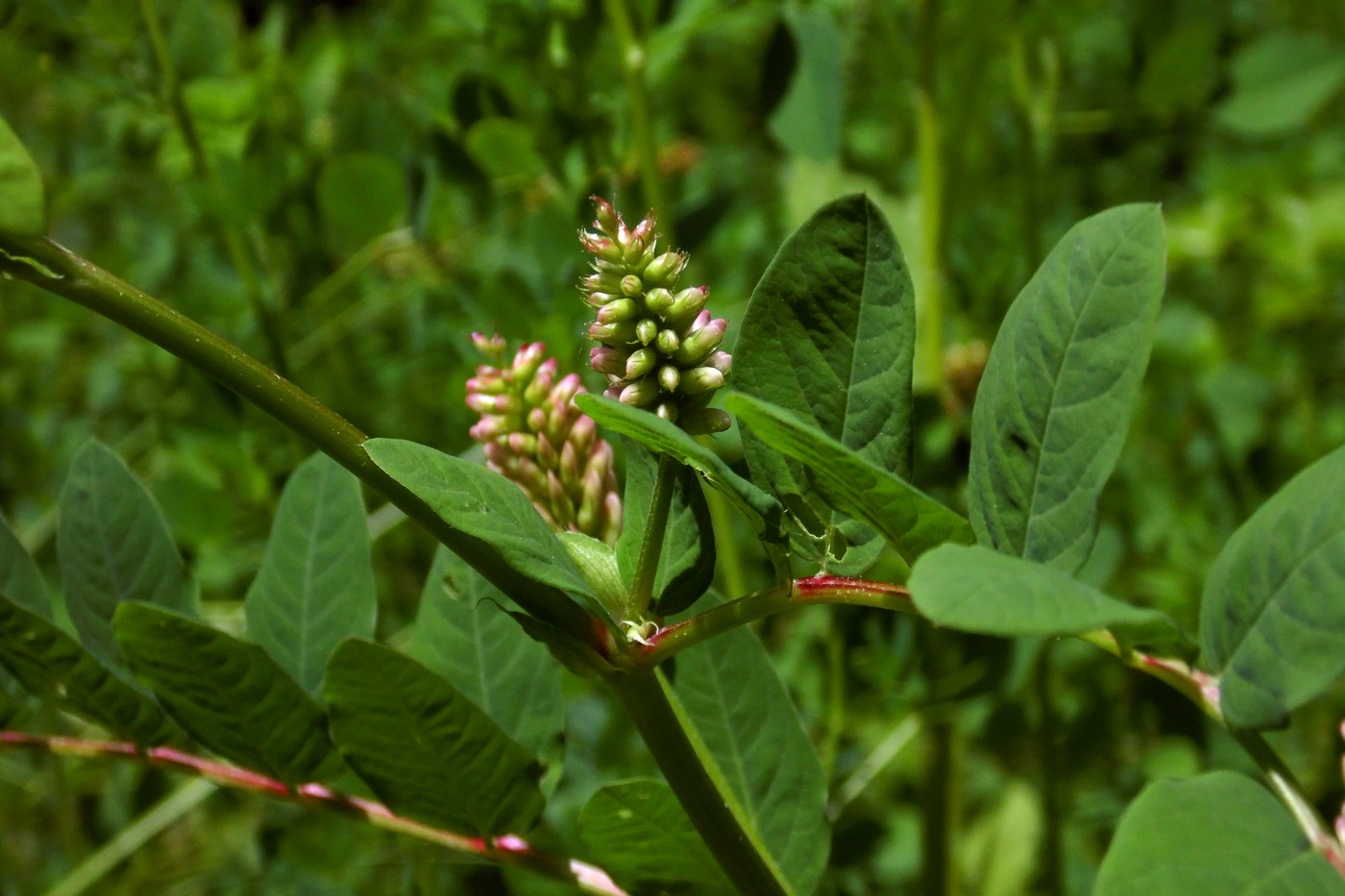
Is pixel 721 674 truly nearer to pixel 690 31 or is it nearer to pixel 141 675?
pixel 141 675

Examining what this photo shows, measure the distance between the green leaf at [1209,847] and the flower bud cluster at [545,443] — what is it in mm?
278

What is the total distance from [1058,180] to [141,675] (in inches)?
55.2

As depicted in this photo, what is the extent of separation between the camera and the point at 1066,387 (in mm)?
422

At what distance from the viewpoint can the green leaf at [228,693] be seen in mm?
513

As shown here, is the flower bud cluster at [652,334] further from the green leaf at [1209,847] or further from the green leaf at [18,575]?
the green leaf at [18,575]

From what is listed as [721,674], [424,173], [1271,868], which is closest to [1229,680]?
[1271,868]

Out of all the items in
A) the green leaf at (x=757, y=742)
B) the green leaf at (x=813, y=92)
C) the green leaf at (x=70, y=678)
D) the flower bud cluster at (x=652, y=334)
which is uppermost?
the green leaf at (x=813, y=92)

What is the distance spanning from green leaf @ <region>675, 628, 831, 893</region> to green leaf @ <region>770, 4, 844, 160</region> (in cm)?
49

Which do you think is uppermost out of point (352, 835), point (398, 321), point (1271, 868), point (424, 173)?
point (424, 173)

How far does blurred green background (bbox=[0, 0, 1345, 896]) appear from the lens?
1.01m

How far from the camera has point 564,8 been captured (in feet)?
3.23

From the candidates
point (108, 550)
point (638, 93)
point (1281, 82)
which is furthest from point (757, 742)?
point (1281, 82)

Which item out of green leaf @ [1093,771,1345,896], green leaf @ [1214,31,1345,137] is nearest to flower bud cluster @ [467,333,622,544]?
green leaf @ [1093,771,1345,896]

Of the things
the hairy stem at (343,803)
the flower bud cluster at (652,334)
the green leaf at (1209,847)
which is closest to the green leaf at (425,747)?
the hairy stem at (343,803)
